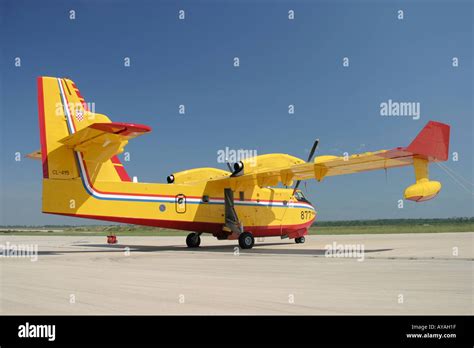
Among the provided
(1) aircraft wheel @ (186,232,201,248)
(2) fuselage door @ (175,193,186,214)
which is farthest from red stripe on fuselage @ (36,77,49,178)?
(1) aircraft wheel @ (186,232,201,248)

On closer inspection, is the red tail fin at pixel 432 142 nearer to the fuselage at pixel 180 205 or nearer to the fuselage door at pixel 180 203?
the fuselage at pixel 180 205

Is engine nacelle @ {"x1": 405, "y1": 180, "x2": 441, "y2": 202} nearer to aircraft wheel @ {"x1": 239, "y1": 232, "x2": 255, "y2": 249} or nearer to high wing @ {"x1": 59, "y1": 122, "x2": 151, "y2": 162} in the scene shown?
aircraft wheel @ {"x1": 239, "y1": 232, "x2": 255, "y2": 249}

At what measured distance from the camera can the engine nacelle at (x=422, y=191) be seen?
17.2 m

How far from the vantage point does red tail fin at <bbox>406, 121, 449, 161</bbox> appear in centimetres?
1755

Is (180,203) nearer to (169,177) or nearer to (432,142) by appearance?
(169,177)

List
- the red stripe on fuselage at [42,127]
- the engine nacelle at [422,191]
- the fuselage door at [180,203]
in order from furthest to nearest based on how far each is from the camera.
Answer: the fuselage door at [180,203] < the red stripe on fuselage at [42,127] < the engine nacelle at [422,191]

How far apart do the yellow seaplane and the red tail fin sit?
4 cm

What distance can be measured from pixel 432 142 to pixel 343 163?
3.79m

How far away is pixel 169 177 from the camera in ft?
84.7

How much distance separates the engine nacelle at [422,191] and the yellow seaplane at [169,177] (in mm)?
38

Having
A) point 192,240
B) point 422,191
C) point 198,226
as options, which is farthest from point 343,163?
point 192,240

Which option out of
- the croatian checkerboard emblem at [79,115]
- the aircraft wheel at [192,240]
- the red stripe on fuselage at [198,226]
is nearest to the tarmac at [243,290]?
the red stripe on fuselage at [198,226]
